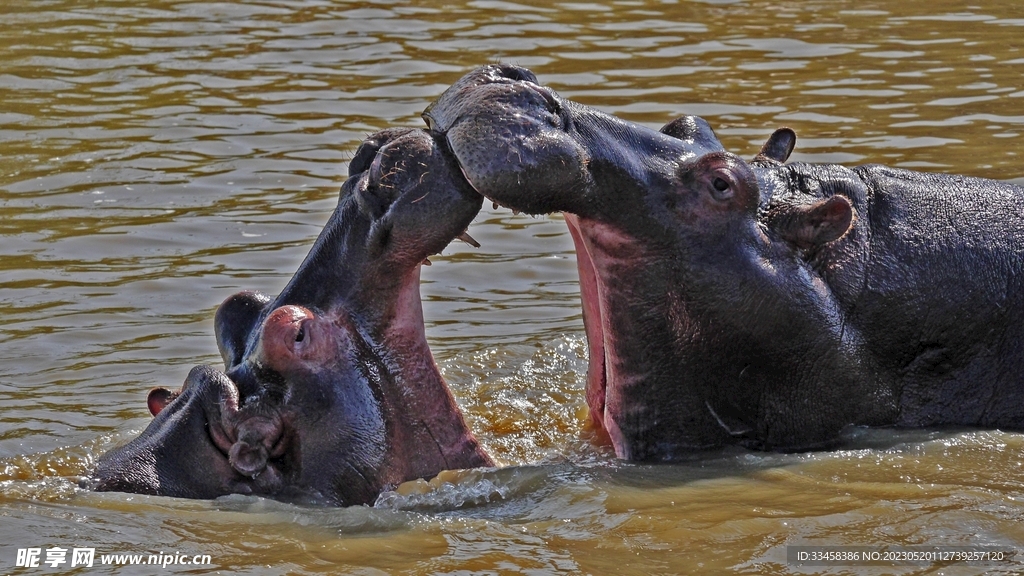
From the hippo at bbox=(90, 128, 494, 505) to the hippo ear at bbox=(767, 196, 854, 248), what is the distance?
109 cm

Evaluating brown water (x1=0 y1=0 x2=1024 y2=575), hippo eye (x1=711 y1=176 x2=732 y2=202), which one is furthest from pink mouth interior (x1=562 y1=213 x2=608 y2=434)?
hippo eye (x1=711 y1=176 x2=732 y2=202)

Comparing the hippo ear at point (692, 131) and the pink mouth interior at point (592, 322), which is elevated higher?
the hippo ear at point (692, 131)

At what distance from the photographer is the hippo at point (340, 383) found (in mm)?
4953

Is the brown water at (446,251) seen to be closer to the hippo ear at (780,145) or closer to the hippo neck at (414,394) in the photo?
the hippo neck at (414,394)

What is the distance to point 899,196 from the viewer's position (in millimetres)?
5617

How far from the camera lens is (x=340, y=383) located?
5.05 metres

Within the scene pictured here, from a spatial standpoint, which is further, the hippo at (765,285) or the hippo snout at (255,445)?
the hippo at (765,285)

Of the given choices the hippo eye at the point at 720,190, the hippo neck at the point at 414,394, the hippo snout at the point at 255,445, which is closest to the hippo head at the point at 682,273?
the hippo eye at the point at 720,190

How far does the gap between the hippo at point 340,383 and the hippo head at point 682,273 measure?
10.6 inches

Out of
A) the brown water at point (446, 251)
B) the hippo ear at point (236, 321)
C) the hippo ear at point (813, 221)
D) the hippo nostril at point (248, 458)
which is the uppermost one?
the hippo ear at point (813, 221)

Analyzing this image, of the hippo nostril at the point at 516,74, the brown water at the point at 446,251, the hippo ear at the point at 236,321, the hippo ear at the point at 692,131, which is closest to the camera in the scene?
the brown water at the point at 446,251

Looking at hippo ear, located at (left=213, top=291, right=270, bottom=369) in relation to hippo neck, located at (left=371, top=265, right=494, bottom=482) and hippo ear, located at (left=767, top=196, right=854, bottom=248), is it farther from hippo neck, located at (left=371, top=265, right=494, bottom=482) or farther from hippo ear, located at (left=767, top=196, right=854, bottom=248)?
hippo ear, located at (left=767, top=196, right=854, bottom=248)

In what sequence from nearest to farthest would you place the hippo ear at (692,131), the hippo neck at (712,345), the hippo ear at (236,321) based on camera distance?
the hippo neck at (712,345), the hippo ear at (236,321), the hippo ear at (692,131)

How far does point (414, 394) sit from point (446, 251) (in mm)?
4575
